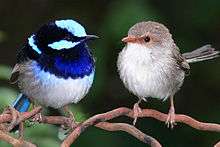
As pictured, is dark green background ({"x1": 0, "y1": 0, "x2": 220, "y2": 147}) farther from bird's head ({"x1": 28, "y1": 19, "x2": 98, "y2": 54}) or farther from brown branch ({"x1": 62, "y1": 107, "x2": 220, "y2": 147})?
brown branch ({"x1": 62, "y1": 107, "x2": 220, "y2": 147})

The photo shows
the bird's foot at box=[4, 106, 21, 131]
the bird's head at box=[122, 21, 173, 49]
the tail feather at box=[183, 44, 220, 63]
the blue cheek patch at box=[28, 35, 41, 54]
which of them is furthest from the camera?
the tail feather at box=[183, 44, 220, 63]

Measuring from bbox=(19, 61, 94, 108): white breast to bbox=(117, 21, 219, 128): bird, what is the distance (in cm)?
31

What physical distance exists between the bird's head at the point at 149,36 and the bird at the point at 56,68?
0.29 metres

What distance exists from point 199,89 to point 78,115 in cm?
215

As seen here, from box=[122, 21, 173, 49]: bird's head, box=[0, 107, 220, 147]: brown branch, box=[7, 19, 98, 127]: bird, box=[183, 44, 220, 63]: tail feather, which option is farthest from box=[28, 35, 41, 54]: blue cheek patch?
box=[183, 44, 220, 63]: tail feather

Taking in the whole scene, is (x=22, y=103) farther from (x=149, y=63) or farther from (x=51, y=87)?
(x=149, y=63)

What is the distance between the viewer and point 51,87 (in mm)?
3059

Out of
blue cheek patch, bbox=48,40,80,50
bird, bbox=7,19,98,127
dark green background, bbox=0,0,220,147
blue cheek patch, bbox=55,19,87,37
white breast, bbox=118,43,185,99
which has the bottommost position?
dark green background, bbox=0,0,220,147

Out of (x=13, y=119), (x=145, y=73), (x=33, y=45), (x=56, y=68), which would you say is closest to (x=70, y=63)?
(x=56, y=68)

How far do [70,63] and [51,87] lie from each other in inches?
5.2

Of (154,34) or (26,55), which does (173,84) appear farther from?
(26,55)

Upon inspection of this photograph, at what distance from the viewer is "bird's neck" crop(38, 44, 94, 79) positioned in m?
3.01

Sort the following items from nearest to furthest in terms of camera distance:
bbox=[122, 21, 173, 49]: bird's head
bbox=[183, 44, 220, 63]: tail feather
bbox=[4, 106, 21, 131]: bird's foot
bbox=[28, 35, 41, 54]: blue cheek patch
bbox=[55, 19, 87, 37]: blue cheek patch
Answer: bbox=[4, 106, 21, 131]: bird's foot < bbox=[55, 19, 87, 37]: blue cheek patch < bbox=[28, 35, 41, 54]: blue cheek patch < bbox=[122, 21, 173, 49]: bird's head < bbox=[183, 44, 220, 63]: tail feather

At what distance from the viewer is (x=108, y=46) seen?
5.08 m
